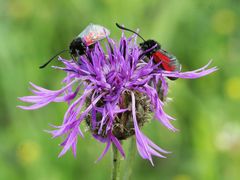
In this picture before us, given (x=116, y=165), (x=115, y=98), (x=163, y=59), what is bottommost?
(x=116, y=165)

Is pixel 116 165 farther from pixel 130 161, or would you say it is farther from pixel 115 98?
pixel 115 98

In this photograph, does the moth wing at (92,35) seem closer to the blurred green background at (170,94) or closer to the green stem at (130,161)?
the green stem at (130,161)

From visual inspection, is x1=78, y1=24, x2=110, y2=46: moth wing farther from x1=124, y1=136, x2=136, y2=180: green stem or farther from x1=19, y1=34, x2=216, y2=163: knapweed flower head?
x1=124, y1=136, x2=136, y2=180: green stem

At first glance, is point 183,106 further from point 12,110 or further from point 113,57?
point 113,57

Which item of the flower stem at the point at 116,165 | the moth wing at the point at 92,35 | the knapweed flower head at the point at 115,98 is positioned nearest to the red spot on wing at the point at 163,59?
the knapweed flower head at the point at 115,98

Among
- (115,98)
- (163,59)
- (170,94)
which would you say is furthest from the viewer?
(170,94)

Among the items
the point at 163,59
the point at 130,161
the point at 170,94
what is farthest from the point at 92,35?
the point at 170,94

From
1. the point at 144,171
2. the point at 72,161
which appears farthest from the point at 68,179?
the point at 144,171
